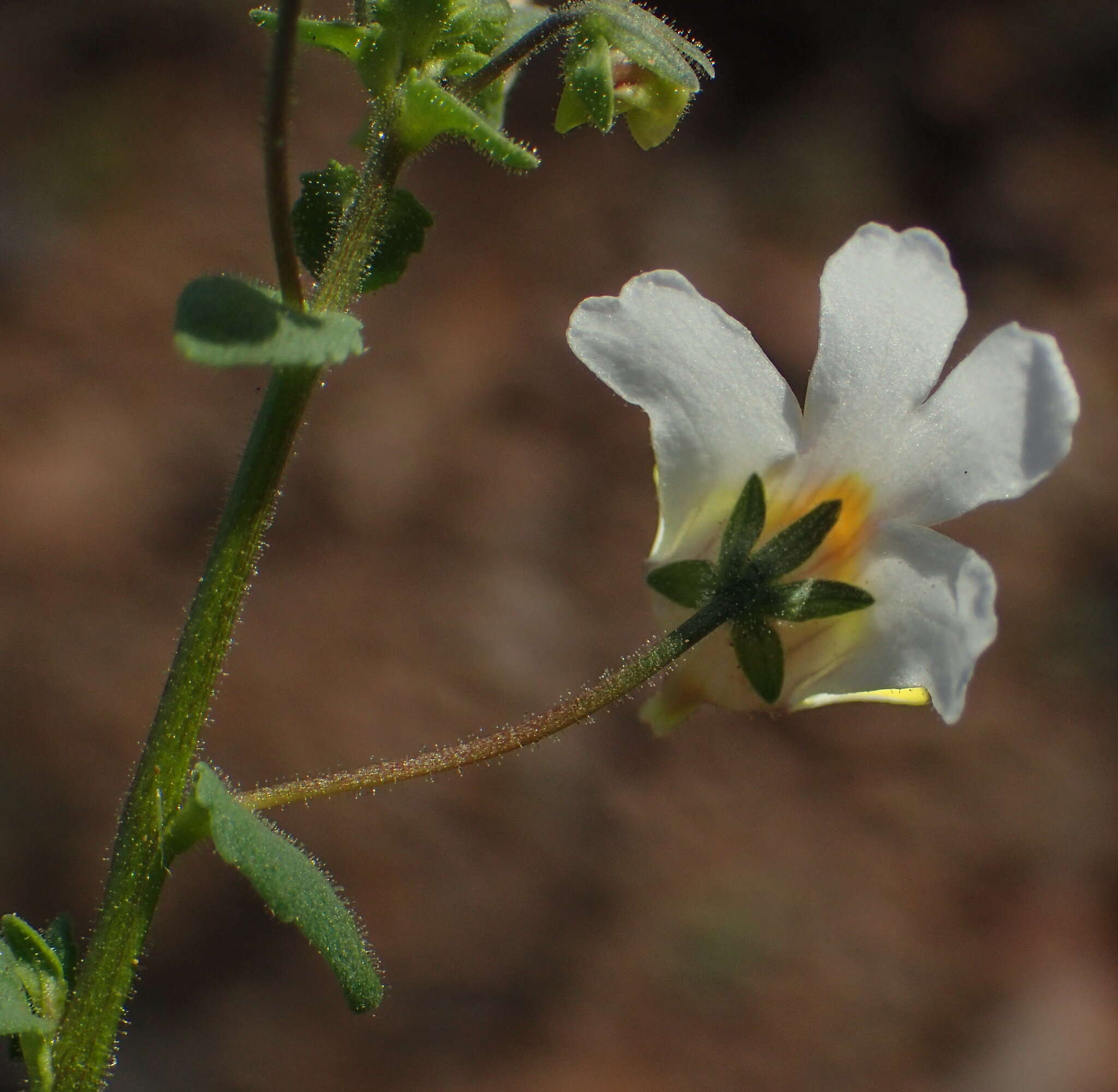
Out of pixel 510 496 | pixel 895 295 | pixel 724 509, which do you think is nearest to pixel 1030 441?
pixel 895 295

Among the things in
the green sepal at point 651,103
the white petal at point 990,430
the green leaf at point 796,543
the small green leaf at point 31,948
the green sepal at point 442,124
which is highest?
the green sepal at point 651,103

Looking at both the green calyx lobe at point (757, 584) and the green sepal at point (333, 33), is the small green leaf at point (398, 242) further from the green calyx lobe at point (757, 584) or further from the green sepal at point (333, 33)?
the green calyx lobe at point (757, 584)

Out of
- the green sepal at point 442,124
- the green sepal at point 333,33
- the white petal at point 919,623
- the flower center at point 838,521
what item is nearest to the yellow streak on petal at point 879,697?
the white petal at point 919,623

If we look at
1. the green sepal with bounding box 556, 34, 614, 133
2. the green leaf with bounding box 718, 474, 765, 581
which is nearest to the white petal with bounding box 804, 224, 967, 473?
the green leaf with bounding box 718, 474, 765, 581

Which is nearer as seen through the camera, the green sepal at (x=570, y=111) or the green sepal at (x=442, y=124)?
the green sepal at (x=442, y=124)

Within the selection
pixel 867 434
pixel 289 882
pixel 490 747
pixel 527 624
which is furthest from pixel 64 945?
pixel 527 624

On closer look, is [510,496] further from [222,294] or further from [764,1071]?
[222,294]

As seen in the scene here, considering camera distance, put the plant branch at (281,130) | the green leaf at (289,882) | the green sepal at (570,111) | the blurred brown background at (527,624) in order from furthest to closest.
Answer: the blurred brown background at (527,624) → the green sepal at (570,111) → the green leaf at (289,882) → the plant branch at (281,130)
